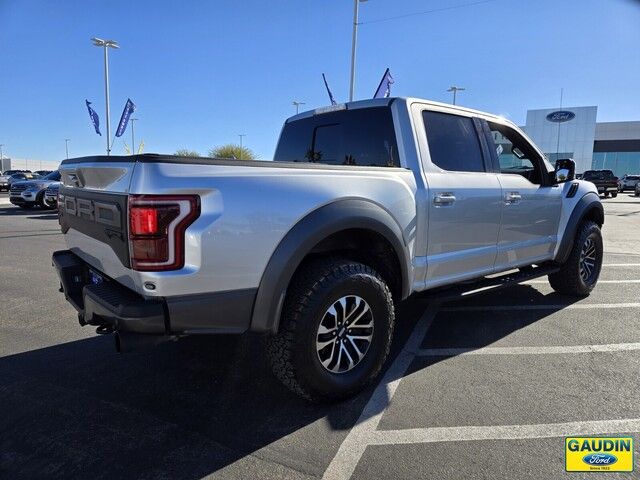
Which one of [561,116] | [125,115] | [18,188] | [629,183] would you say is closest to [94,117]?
[125,115]

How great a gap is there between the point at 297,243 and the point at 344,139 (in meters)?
1.66

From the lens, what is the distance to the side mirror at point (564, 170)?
4617 mm

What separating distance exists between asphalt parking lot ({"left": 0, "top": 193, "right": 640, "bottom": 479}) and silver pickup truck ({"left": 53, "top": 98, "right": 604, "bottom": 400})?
0.39 metres

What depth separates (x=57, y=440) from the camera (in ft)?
8.05

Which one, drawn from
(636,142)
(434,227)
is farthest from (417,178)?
(636,142)

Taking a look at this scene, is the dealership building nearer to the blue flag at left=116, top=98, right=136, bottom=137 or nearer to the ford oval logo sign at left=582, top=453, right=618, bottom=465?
the blue flag at left=116, top=98, right=136, bottom=137

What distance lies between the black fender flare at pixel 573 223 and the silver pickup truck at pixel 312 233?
59 centimetres

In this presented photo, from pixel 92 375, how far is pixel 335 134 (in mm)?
2669

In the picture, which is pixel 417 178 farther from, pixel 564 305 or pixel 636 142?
pixel 636 142

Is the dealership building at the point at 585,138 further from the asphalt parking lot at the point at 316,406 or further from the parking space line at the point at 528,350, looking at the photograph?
the asphalt parking lot at the point at 316,406

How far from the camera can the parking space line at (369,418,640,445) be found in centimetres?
250

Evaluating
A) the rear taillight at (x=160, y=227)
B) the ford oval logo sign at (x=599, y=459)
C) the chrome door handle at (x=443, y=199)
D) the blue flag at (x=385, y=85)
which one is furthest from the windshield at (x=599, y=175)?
the rear taillight at (x=160, y=227)

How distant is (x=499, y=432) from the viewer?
101 inches

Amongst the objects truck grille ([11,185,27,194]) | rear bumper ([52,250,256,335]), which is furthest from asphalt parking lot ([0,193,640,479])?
truck grille ([11,185,27,194])
